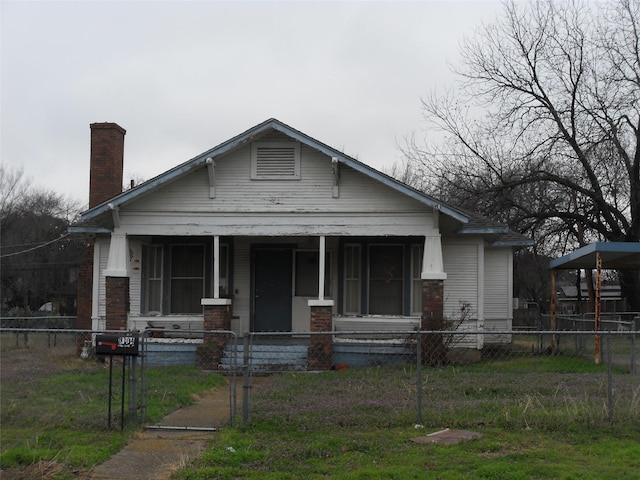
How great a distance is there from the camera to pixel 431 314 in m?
15.6

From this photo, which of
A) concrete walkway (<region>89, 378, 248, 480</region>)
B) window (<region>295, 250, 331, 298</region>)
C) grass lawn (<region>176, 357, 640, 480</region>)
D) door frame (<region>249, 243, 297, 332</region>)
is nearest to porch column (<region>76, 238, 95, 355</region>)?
door frame (<region>249, 243, 297, 332</region>)

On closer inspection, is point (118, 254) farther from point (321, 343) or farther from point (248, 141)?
point (321, 343)

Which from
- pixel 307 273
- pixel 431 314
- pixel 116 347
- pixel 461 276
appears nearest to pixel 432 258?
pixel 431 314

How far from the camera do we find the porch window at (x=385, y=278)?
17.2 metres

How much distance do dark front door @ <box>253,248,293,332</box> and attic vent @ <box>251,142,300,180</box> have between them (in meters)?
2.39

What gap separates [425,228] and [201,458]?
30.9 ft

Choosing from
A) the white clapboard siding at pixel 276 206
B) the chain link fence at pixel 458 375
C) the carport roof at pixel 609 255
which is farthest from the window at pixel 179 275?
the carport roof at pixel 609 255

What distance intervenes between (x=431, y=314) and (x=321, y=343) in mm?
2540

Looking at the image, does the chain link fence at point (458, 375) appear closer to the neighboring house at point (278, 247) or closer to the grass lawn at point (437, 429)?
the grass lawn at point (437, 429)

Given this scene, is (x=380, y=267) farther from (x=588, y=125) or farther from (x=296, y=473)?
(x=588, y=125)

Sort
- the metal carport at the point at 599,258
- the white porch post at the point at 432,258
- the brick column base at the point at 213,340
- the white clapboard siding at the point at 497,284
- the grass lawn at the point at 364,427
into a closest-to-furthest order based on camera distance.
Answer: the grass lawn at the point at 364,427, the metal carport at the point at 599,258, the brick column base at the point at 213,340, the white porch post at the point at 432,258, the white clapboard siding at the point at 497,284

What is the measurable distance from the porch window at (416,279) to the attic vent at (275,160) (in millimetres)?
3685

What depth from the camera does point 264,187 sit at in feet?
52.5

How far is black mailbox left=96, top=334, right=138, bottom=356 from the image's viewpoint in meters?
8.80
